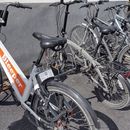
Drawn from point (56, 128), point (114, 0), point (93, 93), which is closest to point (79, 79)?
point (93, 93)

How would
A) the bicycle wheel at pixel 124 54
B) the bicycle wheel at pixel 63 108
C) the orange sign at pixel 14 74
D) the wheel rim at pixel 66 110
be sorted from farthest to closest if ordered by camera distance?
the bicycle wheel at pixel 124 54, the orange sign at pixel 14 74, the wheel rim at pixel 66 110, the bicycle wheel at pixel 63 108

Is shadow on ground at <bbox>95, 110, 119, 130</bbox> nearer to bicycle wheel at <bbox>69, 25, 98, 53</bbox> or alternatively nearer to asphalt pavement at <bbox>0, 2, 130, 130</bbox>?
asphalt pavement at <bbox>0, 2, 130, 130</bbox>

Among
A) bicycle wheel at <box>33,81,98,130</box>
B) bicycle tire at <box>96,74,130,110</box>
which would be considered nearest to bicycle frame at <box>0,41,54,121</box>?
bicycle wheel at <box>33,81,98,130</box>

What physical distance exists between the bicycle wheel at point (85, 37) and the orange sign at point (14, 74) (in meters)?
1.80

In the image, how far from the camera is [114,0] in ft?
21.6

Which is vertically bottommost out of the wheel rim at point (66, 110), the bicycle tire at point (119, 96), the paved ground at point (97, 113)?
the paved ground at point (97, 113)

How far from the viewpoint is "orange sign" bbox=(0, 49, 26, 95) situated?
3.16 metres

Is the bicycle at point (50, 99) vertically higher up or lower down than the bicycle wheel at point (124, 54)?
higher up

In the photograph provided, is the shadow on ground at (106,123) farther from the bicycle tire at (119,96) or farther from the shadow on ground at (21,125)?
the shadow on ground at (21,125)

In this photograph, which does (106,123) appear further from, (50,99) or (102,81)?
(50,99)

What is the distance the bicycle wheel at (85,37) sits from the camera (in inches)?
192

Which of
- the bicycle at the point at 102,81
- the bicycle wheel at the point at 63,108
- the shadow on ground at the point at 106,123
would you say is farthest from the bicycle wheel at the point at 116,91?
the bicycle wheel at the point at 63,108

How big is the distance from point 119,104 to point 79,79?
4.05 ft

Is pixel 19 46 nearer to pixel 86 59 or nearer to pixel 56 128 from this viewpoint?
pixel 86 59
